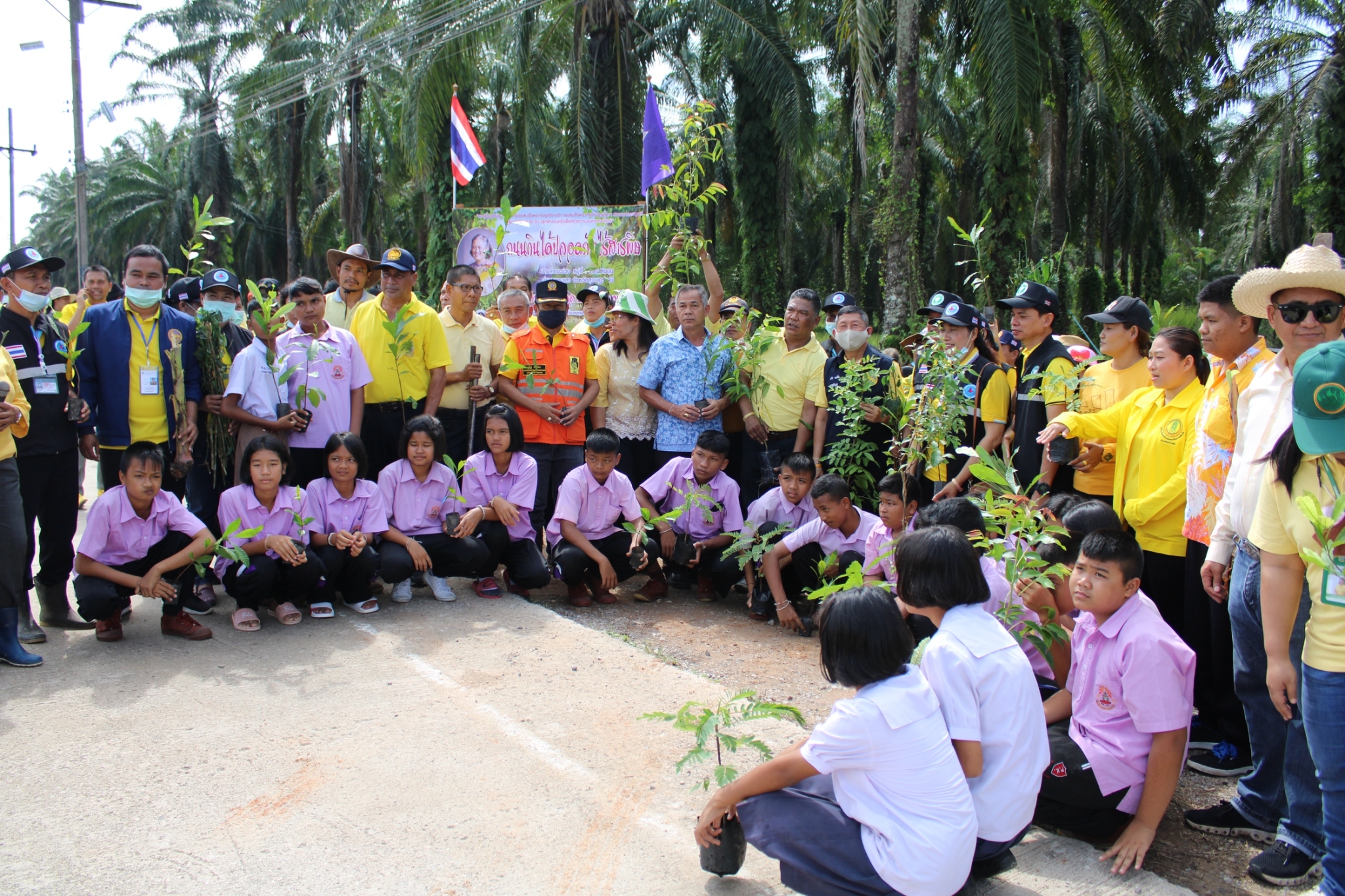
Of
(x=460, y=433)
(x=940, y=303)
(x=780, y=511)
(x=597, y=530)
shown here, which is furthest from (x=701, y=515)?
(x=940, y=303)

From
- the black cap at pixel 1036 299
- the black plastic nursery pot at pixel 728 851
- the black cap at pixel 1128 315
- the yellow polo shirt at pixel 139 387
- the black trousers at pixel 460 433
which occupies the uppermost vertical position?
the black cap at pixel 1036 299

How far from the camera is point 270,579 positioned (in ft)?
16.9

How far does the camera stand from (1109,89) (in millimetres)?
18406

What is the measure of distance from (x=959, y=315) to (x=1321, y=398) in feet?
9.83

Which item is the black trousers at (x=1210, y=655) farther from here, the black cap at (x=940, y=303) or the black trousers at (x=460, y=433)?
the black trousers at (x=460, y=433)

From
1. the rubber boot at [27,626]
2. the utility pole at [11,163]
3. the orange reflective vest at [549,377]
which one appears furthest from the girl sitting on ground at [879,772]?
the utility pole at [11,163]

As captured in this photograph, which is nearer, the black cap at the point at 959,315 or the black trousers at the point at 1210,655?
the black trousers at the point at 1210,655

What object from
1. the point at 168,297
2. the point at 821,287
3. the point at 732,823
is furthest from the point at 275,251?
the point at 732,823

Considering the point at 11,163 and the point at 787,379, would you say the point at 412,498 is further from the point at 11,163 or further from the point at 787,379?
the point at 11,163

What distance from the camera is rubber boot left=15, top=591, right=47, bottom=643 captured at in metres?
4.84

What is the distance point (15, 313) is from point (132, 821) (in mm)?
3023

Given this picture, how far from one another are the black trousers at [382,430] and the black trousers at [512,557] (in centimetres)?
102

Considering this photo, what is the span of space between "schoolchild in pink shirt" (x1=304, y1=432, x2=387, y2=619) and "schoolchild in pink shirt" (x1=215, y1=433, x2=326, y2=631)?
0.27ft

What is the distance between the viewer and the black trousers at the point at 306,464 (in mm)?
5992
